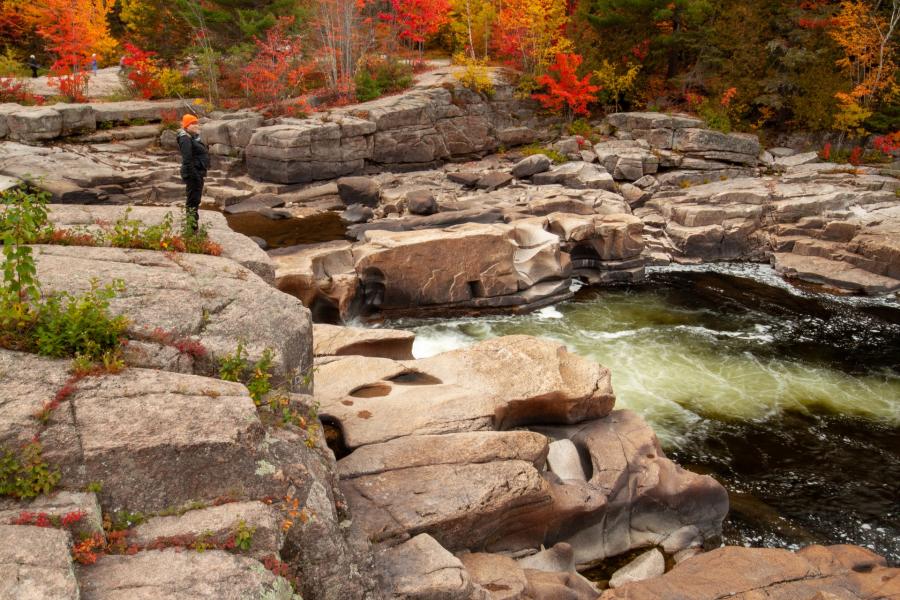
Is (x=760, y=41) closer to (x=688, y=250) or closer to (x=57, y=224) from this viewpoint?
(x=688, y=250)

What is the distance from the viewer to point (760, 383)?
15258 mm

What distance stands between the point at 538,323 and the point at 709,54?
23086mm

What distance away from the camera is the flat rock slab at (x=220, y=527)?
524 cm

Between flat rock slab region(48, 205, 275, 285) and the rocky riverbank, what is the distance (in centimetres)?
6

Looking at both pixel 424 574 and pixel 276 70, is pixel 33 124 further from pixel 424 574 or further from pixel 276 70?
pixel 424 574

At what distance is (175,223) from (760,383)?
13.2 m

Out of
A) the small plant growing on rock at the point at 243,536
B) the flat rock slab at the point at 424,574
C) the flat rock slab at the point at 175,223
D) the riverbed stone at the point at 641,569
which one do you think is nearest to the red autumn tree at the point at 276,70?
the flat rock slab at the point at 175,223

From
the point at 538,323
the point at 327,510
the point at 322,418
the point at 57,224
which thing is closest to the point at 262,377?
the point at 327,510

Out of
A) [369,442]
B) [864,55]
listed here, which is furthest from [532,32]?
[369,442]

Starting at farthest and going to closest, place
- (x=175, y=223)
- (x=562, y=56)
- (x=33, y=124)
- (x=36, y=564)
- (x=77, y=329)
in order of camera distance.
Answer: (x=562, y=56) < (x=33, y=124) < (x=175, y=223) < (x=77, y=329) < (x=36, y=564)

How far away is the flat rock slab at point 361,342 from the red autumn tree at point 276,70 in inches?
858

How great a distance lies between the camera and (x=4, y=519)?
15.9 feet

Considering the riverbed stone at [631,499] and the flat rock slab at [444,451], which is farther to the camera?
the riverbed stone at [631,499]

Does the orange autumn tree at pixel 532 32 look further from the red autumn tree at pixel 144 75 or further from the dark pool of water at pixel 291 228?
the red autumn tree at pixel 144 75
